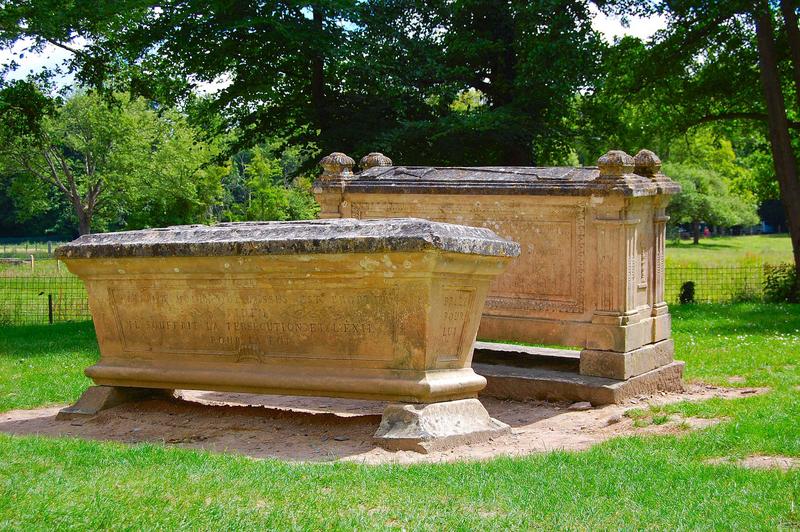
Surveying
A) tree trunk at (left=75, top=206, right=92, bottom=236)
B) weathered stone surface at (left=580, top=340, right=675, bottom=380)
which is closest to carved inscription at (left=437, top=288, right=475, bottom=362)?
weathered stone surface at (left=580, top=340, right=675, bottom=380)

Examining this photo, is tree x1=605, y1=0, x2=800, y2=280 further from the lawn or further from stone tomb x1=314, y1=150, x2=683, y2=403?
the lawn

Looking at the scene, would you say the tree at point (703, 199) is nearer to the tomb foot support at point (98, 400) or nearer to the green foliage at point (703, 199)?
the green foliage at point (703, 199)

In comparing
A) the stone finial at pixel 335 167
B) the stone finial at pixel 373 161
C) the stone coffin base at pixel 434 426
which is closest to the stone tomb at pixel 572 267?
the stone finial at pixel 335 167

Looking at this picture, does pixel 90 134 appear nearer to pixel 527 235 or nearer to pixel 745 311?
pixel 745 311

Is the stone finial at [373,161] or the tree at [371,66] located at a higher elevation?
the tree at [371,66]

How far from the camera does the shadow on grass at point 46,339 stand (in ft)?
47.1

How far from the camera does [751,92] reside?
23.2 m

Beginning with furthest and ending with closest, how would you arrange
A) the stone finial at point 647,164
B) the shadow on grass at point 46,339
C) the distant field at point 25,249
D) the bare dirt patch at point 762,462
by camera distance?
the distant field at point 25,249, the shadow on grass at point 46,339, the stone finial at point 647,164, the bare dirt patch at point 762,462

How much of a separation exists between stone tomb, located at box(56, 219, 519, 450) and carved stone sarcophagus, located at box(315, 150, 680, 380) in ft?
10.5

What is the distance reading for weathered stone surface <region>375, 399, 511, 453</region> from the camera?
6.43 m

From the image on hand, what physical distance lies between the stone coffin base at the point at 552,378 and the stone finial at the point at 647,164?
7.16ft

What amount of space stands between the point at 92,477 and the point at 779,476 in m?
3.85

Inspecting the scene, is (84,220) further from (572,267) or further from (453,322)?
(453,322)

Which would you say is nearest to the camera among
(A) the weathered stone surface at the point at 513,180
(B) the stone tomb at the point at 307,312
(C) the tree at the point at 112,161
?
(B) the stone tomb at the point at 307,312
